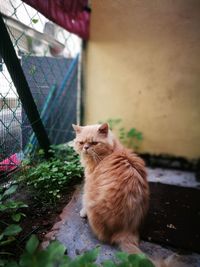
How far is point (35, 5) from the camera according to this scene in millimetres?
1904

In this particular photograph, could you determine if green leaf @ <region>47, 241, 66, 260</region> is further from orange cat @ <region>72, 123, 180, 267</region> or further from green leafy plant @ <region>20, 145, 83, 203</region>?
green leafy plant @ <region>20, 145, 83, 203</region>

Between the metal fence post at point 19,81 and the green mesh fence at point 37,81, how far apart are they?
0.16 feet

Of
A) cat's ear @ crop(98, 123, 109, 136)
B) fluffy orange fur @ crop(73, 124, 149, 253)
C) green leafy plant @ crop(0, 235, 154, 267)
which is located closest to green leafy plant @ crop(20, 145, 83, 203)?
fluffy orange fur @ crop(73, 124, 149, 253)

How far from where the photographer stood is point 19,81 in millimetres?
1739

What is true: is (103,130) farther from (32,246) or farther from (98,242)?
(32,246)

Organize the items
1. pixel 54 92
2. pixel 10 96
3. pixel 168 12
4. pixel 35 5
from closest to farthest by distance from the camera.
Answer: pixel 10 96 → pixel 35 5 → pixel 168 12 → pixel 54 92

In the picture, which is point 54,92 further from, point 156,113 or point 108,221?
point 108,221

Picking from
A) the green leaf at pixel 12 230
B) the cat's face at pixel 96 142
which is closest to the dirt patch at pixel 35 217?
the green leaf at pixel 12 230

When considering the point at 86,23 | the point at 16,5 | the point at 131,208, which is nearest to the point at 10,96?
the point at 16,5

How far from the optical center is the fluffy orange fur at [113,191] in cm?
140

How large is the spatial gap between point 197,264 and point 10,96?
5.72 ft

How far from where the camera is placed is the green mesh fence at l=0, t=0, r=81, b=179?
1761 mm

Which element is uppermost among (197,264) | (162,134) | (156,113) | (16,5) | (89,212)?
(16,5)

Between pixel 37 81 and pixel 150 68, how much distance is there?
1.41 meters
